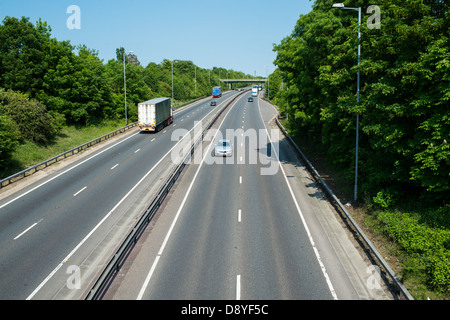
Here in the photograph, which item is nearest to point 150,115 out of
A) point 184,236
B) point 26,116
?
point 26,116

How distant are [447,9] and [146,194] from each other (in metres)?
20.6

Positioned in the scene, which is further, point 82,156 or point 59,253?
point 82,156

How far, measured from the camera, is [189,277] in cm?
1373

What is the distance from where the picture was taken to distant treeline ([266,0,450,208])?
15.2 metres

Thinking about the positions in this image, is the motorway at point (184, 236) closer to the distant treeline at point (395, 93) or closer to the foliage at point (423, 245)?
the foliage at point (423, 245)

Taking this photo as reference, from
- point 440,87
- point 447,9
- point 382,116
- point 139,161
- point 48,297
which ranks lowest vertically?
point 48,297

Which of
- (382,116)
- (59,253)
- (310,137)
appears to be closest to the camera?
(59,253)

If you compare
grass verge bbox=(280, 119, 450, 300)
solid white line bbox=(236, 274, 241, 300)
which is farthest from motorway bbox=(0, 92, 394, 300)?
grass verge bbox=(280, 119, 450, 300)

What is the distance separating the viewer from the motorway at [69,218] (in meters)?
13.8

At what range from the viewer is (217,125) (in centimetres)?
5425
